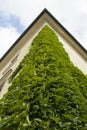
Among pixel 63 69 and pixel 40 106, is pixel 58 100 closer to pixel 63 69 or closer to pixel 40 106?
pixel 40 106

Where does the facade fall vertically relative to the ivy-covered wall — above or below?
above

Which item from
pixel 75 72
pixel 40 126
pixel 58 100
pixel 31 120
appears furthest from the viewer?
pixel 75 72

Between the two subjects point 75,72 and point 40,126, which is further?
point 75,72

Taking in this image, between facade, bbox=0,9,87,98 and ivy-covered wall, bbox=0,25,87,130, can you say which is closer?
ivy-covered wall, bbox=0,25,87,130

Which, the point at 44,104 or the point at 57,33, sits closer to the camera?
the point at 44,104

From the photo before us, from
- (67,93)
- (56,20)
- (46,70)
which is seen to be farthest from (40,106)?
(56,20)

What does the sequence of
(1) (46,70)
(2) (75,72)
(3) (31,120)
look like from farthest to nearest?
(2) (75,72), (1) (46,70), (3) (31,120)

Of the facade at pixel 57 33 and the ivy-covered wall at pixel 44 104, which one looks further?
the facade at pixel 57 33

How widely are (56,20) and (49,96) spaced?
11.9 meters

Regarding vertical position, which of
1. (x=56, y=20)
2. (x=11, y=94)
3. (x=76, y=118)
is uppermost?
(x=56, y=20)

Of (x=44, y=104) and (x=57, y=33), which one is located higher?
(x=57, y=33)

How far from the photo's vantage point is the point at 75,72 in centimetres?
892

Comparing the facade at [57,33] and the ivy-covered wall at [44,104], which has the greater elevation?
the facade at [57,33]

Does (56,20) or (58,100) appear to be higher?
(56,20)
